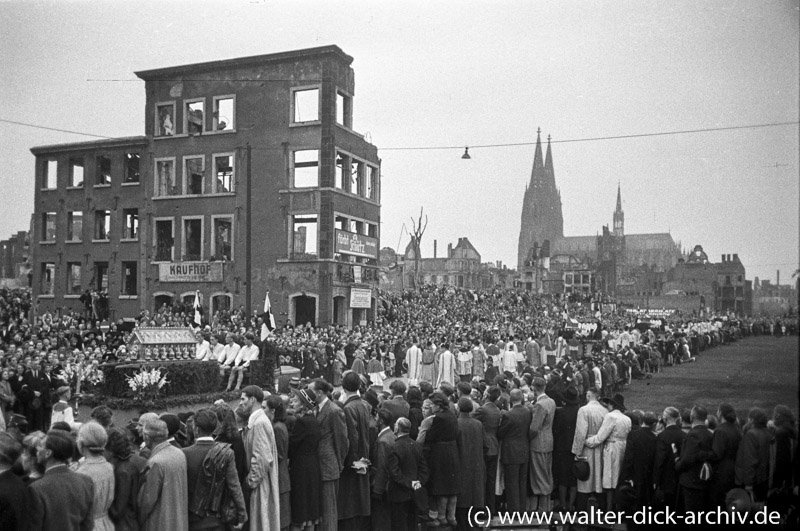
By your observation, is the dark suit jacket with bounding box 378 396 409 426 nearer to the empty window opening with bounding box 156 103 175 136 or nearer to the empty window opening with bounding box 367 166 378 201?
the empty window opening with bounding box 367 166 378 201

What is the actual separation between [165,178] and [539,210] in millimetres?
126874

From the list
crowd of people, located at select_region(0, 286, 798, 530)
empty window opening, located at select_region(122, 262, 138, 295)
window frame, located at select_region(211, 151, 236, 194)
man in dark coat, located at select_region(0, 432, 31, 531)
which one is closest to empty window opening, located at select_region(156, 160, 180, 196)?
window frame, located at select_region(211, 151, 236, 194)

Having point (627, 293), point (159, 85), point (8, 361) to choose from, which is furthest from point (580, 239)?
point (8, 361)

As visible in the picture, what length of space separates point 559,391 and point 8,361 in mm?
13076

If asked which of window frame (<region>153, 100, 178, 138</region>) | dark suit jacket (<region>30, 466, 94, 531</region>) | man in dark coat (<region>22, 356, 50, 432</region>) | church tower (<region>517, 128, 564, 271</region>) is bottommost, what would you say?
man in dark coat (<region>22, 356, 50, 432</region>)

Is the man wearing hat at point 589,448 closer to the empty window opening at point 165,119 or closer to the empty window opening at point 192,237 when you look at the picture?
the empty window opening at point 192,237

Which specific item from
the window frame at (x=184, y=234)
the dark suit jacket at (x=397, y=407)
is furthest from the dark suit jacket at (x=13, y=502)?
the window frame at (x=184, y=234)

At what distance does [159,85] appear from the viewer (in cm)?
3778

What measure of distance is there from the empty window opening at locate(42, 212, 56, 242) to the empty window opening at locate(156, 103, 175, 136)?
8.91 metres

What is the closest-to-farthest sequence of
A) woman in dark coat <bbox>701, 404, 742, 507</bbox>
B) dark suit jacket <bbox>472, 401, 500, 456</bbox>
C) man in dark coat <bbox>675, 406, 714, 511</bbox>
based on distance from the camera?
1. woman in dark coat <bbox>701, 404, 742, 507</bbox>
2. man in dark coat <bbox>675, 406, 714, 511</bbox>
3. dark suit jacket <bbox>472, 401, 500, 456</bbox>

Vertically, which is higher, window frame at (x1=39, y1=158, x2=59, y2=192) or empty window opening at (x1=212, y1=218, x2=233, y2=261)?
window frame at (x1=39, y1=158, x2=59, y2=192)

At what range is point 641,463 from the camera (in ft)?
26.0

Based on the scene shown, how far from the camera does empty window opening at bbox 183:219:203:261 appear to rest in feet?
121

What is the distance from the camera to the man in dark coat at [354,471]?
7879 millimetres
